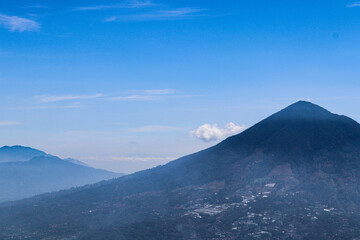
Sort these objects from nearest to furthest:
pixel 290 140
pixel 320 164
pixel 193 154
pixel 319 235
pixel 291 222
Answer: pixel 319 235, pixel 291 222, pixel 320 164, pixel 290 140, pixel 193 154

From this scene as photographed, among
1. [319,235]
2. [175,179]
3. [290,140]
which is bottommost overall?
[319,235]

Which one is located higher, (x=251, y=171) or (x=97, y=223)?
(x=251, y=171)

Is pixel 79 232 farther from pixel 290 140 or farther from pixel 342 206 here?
pixel 290 140

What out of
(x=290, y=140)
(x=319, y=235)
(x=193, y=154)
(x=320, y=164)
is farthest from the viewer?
(x=193, y=154)

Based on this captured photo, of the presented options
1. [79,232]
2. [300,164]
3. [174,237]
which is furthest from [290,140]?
[79,232]

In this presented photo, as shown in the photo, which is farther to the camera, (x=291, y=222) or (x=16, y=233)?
(x=16, y=233)

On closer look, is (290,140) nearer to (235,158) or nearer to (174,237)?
(235,158)

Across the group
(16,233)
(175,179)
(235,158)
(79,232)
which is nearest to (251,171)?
(235,158)
